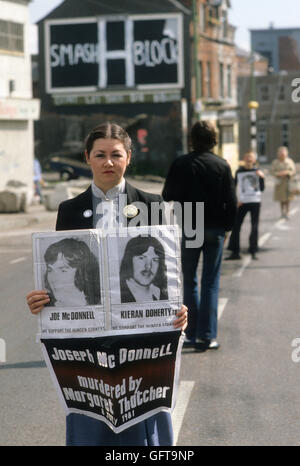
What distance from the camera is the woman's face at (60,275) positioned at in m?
3.60

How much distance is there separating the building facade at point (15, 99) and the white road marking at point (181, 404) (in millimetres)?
24210

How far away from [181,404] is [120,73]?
45744 mm

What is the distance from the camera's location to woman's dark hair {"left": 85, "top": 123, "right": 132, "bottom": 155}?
3.91 meters

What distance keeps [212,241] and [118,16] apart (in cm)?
4432

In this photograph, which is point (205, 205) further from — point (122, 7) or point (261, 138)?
point (261, 138)

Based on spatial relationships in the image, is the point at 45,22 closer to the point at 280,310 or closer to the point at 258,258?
the point at 258,258

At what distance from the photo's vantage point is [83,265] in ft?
11.8

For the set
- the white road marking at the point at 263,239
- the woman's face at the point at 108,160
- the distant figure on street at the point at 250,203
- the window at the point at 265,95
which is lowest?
the white road marking at the point at 263,239

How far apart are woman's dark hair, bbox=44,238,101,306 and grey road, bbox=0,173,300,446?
202 cm

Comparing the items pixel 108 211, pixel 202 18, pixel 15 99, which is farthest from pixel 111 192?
pixel 202 18

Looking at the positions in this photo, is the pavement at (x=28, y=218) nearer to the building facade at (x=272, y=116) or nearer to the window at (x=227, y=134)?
the window at (x=227, y=134)

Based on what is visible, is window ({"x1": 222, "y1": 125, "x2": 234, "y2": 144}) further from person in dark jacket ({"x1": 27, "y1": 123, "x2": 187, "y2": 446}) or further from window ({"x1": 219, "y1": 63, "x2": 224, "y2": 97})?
person in dark jacket ({"x1": 27, "y1": 123, "x2": 187, "y2": 446})

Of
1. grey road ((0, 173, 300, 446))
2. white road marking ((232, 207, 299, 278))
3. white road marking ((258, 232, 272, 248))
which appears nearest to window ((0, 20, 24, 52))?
white road marking ((232, 207, 299, 278))

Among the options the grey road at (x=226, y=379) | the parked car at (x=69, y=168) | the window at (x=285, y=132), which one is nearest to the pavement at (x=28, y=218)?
the grey road at (x=226, y=379)
